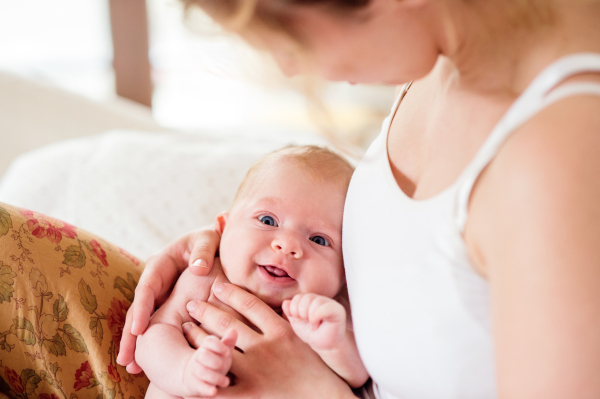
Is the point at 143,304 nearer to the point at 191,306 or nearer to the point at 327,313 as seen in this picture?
the point at 191,306

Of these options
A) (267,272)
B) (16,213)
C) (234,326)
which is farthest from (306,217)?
(16,213)

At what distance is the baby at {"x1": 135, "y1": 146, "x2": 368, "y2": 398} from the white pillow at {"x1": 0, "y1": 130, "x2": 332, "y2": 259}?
0.49 m

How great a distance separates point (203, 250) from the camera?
967 millimetres

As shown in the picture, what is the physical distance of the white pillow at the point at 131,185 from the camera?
4.96 feet

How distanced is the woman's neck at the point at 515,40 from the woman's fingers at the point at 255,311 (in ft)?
1.60

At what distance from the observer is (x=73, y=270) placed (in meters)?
0.91

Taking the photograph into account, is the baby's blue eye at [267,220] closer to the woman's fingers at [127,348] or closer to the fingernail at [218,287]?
the fingernail at [218,287]

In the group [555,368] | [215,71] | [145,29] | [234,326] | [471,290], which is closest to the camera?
[555,368]

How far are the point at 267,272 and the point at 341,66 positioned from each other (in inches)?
16.4

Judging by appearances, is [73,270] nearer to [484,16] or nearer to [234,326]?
[234,326]

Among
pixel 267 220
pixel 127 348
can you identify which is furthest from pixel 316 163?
pixel 127 348

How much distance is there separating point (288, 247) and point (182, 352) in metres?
0.23

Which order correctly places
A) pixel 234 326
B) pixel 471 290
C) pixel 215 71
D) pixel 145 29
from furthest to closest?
pixel 145 29 < pixel 234 326 < pixel 215 71 < pixel 471 290

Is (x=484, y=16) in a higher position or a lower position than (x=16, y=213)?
higher
